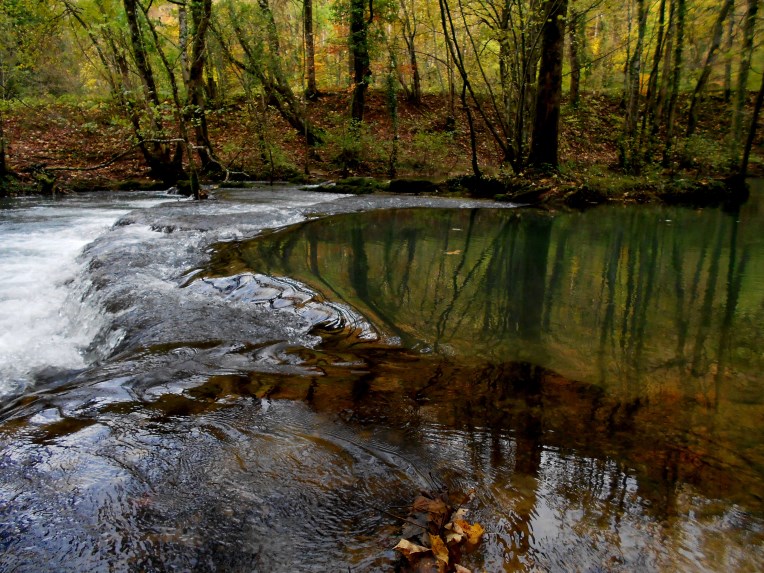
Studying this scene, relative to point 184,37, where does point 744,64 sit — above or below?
below

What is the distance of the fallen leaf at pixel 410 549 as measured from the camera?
5.44 ft

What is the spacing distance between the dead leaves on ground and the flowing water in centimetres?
6

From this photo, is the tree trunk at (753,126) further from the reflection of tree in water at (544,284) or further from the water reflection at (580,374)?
the water reflection at (580,374)

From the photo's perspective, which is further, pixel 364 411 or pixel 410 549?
pixel 364 411

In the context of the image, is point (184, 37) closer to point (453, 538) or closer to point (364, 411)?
point (364, 411)

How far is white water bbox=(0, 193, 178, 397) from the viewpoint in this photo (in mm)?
3773

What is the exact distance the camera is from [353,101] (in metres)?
17.3

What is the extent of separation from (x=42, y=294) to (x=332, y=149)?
1359 centimetres

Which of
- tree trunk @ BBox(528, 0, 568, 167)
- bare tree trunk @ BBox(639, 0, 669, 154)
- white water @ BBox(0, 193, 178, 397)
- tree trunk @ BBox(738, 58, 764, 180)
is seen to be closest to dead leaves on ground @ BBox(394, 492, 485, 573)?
white water @ BBox(0, 193, 178, 397)

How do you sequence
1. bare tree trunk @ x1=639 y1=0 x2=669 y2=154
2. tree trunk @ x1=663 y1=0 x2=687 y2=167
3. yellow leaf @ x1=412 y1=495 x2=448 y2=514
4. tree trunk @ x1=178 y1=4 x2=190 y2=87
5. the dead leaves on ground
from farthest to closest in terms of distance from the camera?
bare tree trunk @ x1=639 y1=0 x2=669 y2=154
tree trunk @ x1=663 y1=0 x2=687 y2=167
tree trunk @ x1=178 y1=4 x2=190 y2=87
yellow leaf @ x1=412 y1=495 x2=448 y2=514
the dead leaves on ground

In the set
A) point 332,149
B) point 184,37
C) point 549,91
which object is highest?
point 184,37

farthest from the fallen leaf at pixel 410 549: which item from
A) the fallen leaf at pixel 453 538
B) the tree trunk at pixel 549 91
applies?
the tree trunk at pixel 549 91

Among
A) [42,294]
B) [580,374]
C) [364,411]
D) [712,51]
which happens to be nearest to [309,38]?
[712,51]

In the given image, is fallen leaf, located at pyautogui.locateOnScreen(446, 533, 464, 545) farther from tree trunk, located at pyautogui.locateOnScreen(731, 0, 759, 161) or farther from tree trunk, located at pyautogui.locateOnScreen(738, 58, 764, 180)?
tree trunk, located at pyautogui.locateOnScreen(738, 58, 764, 180)
